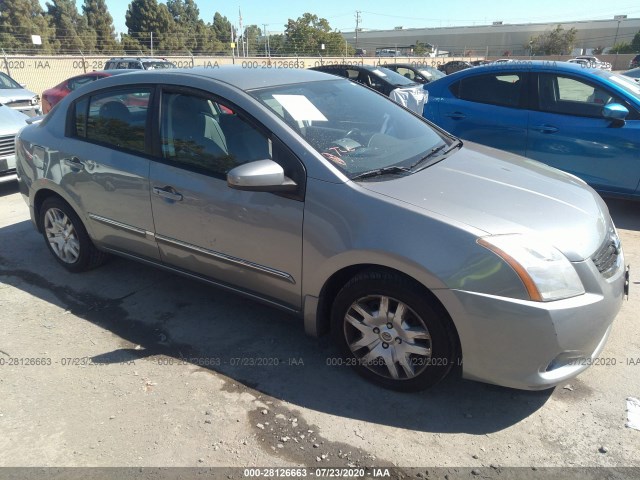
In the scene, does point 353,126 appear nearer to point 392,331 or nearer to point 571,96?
point 392,331

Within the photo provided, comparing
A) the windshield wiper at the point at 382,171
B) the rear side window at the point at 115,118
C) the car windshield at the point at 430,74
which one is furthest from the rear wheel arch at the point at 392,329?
the car windshield at the point at 430,74

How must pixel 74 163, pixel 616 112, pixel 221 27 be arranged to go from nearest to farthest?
1. pixel 74 163
2. pixel 616 112
3. pixel 221 27

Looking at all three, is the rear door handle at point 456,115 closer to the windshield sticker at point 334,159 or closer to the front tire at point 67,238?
the windshield sticker at point 334,159

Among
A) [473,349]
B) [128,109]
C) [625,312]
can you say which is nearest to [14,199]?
[128,109]

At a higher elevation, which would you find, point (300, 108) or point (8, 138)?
point (300, 108)

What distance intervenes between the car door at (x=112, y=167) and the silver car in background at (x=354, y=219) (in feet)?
0.04

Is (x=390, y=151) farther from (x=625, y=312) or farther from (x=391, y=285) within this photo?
(x=625, y=312)

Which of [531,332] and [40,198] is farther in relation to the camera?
[40,198]

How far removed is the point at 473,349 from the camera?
7.79 feet

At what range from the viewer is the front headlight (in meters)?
2.23

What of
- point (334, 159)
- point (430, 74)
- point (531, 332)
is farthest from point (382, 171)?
point (430, 74)

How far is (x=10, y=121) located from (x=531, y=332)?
23.8ft

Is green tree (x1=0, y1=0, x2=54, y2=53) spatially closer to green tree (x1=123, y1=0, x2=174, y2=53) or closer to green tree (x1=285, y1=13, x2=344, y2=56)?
green tree (x1=123, y1=0, x2=174, y2=53)

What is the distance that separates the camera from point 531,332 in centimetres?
224
